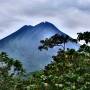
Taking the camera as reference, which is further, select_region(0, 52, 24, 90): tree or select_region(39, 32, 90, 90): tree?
select_region(0, 52, 24, 90): tree

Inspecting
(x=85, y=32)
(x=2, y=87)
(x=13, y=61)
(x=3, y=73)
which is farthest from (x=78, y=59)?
(x=13, y=61)

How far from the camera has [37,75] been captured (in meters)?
16.5

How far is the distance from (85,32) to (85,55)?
77.2 ft

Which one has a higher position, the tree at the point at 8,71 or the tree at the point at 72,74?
the tree at the point at 8,71

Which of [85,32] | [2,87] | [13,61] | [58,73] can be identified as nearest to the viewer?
[58,73]

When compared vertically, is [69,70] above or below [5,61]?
below

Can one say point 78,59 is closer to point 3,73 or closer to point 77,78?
point 77,78

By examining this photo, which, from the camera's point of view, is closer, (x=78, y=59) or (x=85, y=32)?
(x=78, y=59)

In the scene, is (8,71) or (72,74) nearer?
(72,74)

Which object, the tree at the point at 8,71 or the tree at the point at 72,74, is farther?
the tree at the point at 8,71

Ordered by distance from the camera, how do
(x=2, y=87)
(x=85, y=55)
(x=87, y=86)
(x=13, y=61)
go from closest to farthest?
(x=87, y=86) → (x=85, y=55) → (x=2, y=87) → (x=13, y=61)

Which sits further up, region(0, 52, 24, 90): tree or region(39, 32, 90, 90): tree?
region(0, 52, 24, 90): tree

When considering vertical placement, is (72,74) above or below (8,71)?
below

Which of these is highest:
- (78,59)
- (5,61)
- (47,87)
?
(5,61)
